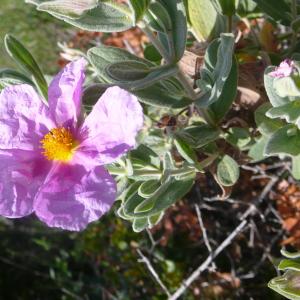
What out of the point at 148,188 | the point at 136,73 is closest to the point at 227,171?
the point at 148,188

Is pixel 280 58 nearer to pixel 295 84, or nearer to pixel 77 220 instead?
pixel 295 84

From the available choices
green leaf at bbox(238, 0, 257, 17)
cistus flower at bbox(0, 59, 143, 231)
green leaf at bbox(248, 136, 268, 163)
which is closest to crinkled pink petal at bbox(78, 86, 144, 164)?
cistus flower at bbox(0, 59, 143, 231)

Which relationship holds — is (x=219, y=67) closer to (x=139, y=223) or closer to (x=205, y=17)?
(x=205, y=17)

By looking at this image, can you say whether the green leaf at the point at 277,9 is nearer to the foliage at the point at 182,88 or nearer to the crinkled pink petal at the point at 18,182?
the foliage at the point at 182,88

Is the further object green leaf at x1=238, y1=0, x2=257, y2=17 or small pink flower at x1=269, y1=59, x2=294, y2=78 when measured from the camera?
green leaf at x1=238, y1=0, x2=257, y2=17

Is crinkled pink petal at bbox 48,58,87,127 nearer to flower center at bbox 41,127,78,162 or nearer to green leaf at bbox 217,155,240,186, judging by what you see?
flower center at bbox 41,127,78,162

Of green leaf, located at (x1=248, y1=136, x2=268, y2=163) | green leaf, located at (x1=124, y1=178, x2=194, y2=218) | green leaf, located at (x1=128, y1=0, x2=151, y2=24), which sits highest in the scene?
green leaf, located at (x1=128, y1=0, x2=151, y2=24)

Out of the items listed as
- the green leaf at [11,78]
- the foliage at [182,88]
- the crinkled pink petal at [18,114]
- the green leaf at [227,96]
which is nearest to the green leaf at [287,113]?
the foliage at [182,88]

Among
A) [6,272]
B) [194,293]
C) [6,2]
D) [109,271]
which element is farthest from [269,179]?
[6,2]
